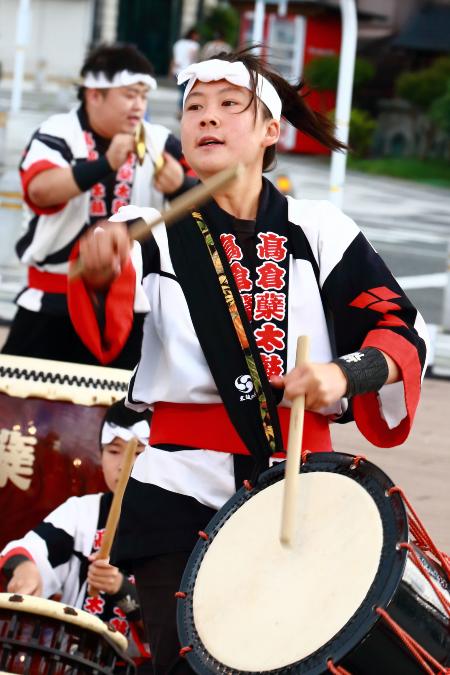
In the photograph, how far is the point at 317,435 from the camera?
9.80ft

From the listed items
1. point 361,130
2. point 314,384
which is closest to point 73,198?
point 314,384

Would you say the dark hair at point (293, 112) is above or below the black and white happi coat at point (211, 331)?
above

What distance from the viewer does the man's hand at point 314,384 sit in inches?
101

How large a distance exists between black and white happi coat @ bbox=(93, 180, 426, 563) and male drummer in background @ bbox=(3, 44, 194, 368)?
7.49 feet

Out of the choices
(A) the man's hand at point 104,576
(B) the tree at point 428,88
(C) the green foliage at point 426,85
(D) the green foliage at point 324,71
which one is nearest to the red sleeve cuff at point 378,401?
(A) the man's hand at point 104,576

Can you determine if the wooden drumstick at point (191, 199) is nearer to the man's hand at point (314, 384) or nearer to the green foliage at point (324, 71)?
the man's hand at point (314, 384)

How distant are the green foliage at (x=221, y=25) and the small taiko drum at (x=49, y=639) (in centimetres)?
2875

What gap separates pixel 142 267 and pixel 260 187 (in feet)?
1.09

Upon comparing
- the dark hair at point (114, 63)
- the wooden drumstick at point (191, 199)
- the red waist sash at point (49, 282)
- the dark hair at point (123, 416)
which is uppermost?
the dark hair at point (114, 63)

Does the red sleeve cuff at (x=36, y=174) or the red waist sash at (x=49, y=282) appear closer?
the red sleeve cuff at (x=36, y=174)

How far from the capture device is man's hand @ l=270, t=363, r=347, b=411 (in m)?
2.57

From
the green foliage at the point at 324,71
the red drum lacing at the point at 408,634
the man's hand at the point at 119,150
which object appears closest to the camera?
the red drum lacing at the point at 408,634

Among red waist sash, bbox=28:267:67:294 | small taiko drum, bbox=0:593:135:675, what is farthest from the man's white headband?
red waist sash, bbox=28:267:67:294

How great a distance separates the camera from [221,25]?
31766 millimetres
